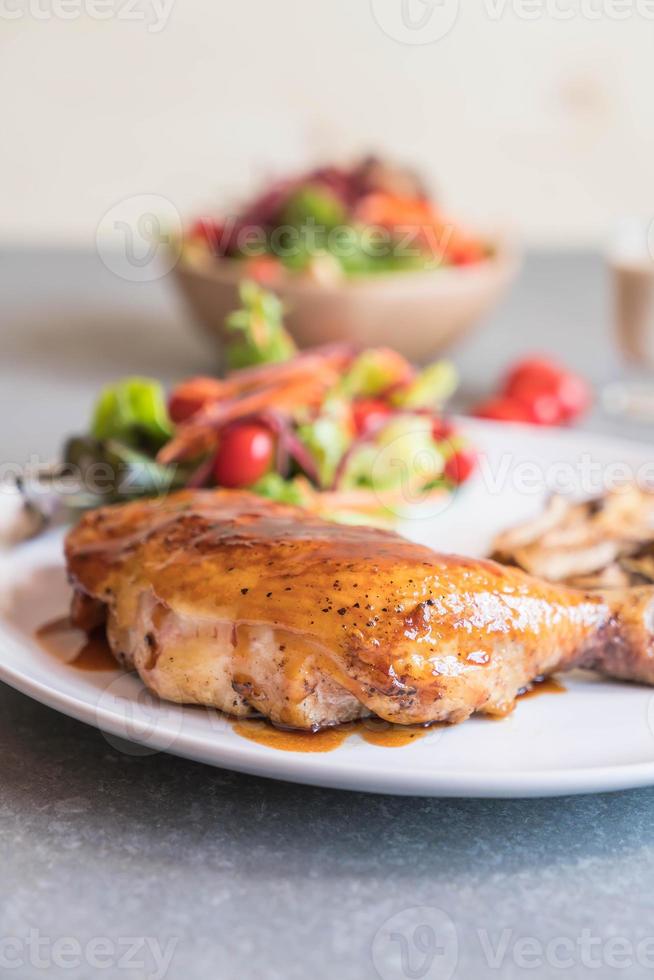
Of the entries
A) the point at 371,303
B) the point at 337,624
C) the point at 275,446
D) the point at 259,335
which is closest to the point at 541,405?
the point at 371,303

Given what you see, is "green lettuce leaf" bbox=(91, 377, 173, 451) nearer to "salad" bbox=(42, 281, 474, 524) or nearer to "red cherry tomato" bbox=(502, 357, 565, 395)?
"salad" bbox=(42, 281, 474, 524)

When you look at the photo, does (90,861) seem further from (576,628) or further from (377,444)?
(377,444)

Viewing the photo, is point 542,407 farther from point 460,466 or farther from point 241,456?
point 241,456

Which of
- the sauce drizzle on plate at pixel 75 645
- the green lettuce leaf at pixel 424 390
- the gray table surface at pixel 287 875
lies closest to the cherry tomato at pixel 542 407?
the green lettuce leaf at pixel 424 390

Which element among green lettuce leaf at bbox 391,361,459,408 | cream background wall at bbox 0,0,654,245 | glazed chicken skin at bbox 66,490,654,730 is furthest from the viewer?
cream background wall at bbox 0,0,654,245

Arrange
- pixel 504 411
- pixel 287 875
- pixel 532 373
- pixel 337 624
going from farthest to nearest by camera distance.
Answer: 1. pixel 532 373
2. pixel 504 411
3. pixel 337 624
4. pixel 287 875

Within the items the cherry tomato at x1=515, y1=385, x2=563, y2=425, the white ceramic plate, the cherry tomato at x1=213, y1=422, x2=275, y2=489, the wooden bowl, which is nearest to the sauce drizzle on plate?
the white ceramic plate
